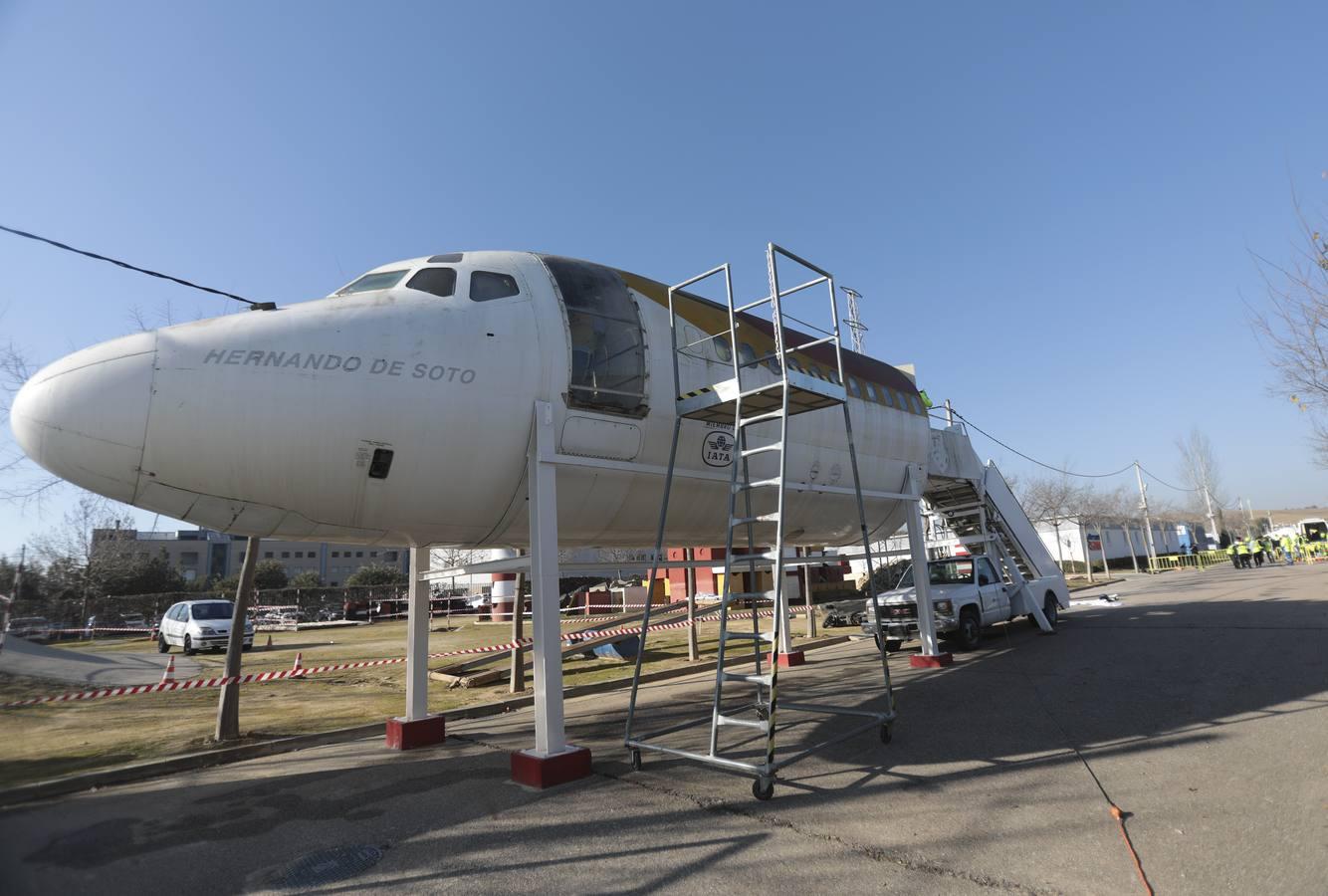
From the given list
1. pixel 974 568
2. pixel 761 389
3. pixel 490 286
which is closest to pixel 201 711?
pixel 490 286

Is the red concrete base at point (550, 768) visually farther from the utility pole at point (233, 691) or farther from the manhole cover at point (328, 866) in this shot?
the utility pole at point (233, 691)

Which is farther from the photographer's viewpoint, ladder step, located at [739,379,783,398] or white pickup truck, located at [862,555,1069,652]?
white pickup truck, located at [862,555,1069,652]

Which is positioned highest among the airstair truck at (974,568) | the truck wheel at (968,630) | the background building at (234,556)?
the background building at (234,556)

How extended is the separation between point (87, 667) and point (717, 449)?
17656 millimetres

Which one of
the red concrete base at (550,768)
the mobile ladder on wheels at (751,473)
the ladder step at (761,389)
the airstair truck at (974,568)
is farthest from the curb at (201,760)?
the airstair truck at (974,568)

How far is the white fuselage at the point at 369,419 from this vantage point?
4.79m

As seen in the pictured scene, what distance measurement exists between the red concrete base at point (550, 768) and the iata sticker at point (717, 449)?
11.1 ft

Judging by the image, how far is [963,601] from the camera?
14.2 m

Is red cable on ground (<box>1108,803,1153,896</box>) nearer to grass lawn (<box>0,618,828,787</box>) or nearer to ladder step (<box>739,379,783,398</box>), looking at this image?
ladder step (<box>739,379,783,398</box>)

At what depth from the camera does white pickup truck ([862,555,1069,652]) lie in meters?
14.1

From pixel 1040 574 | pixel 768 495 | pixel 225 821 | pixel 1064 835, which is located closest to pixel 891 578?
pixel 1040 574

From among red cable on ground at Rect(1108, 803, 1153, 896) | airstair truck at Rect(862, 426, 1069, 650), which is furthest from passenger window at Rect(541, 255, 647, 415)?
airstair truck at Rect(862, 426, 1069, 650)

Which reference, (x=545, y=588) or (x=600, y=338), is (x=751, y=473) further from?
(x=545, y=588)

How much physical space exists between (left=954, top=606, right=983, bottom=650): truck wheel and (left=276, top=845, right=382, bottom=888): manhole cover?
12.4 m
